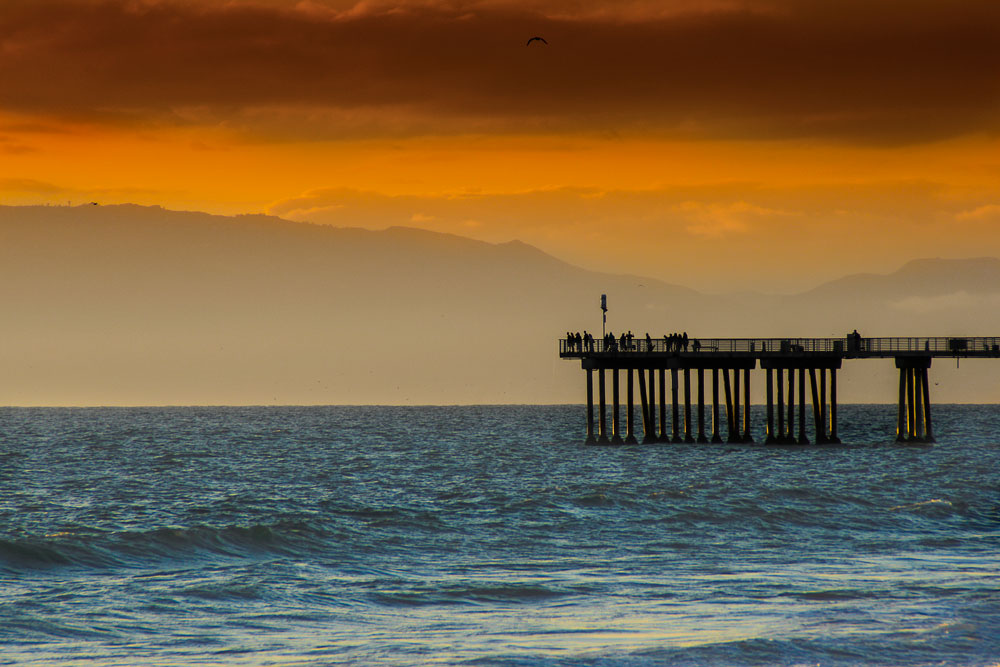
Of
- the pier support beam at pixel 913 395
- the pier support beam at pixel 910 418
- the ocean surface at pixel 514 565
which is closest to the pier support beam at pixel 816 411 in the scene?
the pier support beam at pixel 913 395

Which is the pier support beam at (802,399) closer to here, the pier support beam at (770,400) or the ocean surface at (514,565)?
the pier support beam at (770,400)

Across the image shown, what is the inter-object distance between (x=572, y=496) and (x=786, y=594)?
19653mm

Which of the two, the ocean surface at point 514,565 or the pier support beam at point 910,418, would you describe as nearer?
the ocean surface at point 514,565

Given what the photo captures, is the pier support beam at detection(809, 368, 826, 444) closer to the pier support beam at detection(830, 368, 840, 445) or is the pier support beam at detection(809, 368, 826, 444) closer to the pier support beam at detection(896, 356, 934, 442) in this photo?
the pier support beam at detection(830, 368, 840, 445)

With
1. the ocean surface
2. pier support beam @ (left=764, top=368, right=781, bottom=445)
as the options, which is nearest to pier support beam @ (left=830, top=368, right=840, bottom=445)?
pier support beam @ (left=764, top=368, right=781, bottom=445)

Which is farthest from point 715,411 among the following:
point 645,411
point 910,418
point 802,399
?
point 910,418

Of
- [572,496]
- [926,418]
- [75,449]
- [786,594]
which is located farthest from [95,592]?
[75,449]

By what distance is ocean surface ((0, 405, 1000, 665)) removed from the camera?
20578mm

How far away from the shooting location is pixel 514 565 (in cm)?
2922

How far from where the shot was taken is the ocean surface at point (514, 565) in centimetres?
2058

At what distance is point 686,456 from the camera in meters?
62.6

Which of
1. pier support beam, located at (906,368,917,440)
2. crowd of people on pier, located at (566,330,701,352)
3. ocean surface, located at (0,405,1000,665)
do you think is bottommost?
ocean surface, located at (0,405,1000,665)

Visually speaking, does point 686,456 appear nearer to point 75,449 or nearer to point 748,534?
point 748,534

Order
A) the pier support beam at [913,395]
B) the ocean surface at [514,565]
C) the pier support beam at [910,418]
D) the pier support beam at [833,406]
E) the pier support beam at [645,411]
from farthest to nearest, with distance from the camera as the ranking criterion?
the pier support beam at [910,418] < the pier support beam at [833,406] < the pier support beam at [645,411] < the pier support beam at [913,395] < the ocean surface at [514,565]
